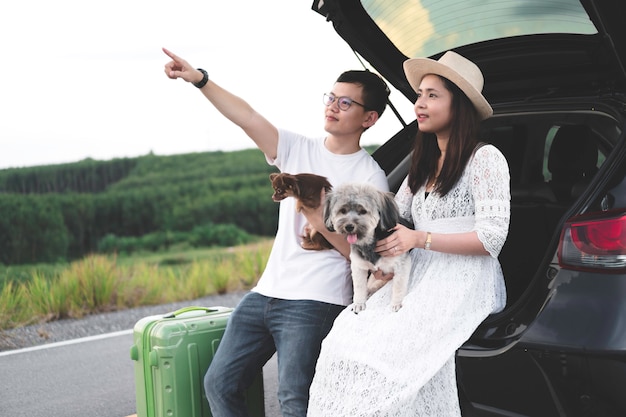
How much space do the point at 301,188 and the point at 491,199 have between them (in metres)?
0.76

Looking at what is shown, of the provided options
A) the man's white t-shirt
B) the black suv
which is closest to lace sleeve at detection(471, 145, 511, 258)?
the black suv

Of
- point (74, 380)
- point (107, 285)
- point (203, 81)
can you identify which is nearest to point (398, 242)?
point (203, 81)

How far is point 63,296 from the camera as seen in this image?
8.59m

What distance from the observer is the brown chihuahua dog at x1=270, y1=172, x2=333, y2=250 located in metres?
3.04

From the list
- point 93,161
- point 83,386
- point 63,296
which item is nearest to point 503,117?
point 83,386

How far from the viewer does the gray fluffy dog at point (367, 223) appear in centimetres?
290

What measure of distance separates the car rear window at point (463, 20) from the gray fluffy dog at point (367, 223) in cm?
104

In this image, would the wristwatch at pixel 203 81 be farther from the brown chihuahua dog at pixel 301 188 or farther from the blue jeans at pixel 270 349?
the blue jeans at pixel 270 349

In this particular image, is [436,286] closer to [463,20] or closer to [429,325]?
[429,325]

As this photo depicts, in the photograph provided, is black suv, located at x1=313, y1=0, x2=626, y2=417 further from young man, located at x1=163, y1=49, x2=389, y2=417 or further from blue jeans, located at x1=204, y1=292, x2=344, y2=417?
blue jeans, located at x1=204, y1=292, x2=344, y2=417

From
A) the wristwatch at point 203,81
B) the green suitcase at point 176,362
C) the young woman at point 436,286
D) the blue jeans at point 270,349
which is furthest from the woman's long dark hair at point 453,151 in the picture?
the green suitcase at point 176,362

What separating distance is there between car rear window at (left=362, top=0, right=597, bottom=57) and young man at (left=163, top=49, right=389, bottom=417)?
32 cm

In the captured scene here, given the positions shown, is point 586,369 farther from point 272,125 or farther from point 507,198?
point 272,125

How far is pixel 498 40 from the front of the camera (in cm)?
363
